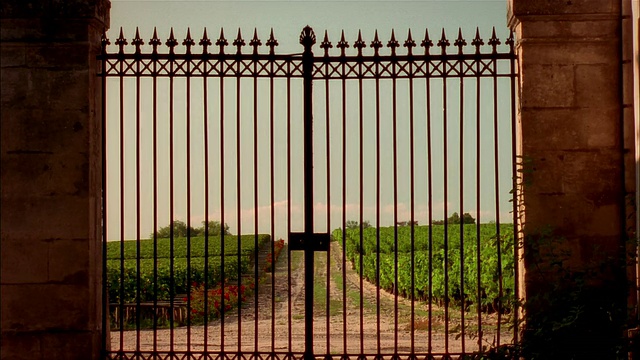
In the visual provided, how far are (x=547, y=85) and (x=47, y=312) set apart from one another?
4868mm

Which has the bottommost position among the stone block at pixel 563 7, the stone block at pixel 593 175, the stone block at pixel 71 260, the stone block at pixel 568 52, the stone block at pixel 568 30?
the stone block at pixel 71 260

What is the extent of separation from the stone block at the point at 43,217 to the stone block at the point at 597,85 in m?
4.51

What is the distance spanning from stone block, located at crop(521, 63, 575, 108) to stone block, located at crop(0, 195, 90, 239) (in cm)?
404

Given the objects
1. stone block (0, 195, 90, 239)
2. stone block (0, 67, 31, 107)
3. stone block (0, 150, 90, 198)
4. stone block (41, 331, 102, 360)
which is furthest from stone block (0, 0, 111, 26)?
stone block (41, 331, 102, 360)

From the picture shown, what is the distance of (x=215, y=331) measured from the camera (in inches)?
568

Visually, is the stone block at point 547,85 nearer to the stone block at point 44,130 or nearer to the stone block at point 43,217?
the stone block at point 44,130

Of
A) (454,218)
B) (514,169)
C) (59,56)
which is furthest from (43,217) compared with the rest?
(454,218)

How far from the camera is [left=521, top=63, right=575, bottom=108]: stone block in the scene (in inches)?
296

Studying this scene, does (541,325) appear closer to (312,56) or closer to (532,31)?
(532,31)

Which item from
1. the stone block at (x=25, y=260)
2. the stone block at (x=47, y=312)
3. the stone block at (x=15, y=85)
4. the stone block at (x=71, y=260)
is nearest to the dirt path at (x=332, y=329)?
the stone block at (x=47, y=312)

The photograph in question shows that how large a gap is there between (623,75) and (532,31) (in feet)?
2.89

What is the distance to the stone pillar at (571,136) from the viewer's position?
7504 mm

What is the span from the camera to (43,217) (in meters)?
7.61

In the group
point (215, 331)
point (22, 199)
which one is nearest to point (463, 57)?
point (22, 199)
